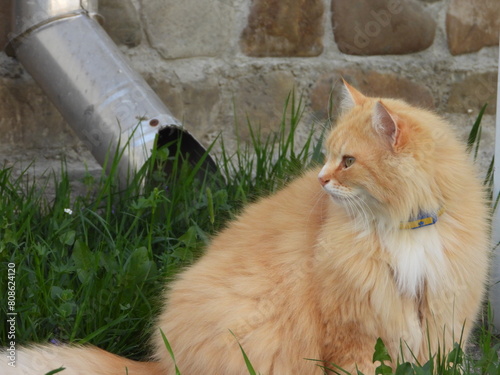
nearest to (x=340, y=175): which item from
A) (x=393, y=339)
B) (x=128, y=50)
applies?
(x=393, y=339)

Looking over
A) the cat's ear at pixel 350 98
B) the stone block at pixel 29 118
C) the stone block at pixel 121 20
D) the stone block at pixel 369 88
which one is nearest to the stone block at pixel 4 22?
the stone block at pixel 29 118

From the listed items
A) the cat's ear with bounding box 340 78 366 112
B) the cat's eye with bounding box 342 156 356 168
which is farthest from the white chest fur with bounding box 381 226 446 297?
the cat's ear with bounding box 340 78 366 112

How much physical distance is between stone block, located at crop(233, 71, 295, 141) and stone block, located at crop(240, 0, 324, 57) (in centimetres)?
11

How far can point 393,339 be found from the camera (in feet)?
5.92

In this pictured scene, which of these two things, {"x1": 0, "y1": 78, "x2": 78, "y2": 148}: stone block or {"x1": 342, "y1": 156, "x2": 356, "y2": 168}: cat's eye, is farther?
{"x1": 0, "y1": 78, "x2": 78, "y2": 148}: stone block

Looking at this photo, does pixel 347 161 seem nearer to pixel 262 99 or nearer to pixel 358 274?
pixel 358 274

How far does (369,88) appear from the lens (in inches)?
132

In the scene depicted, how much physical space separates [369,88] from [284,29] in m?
0.49

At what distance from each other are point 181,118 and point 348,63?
821mm

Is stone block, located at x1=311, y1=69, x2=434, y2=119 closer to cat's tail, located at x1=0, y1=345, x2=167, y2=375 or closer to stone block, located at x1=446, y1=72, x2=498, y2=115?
stone block, located at x1=446, y1=72, x2=498, y2=115

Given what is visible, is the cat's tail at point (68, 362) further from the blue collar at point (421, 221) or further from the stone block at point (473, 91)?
the stone block at point (473, 91)

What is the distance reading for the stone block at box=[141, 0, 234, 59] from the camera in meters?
3.19

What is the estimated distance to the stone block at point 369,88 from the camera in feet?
10.9

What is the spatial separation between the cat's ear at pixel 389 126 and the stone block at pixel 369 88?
1605mm
